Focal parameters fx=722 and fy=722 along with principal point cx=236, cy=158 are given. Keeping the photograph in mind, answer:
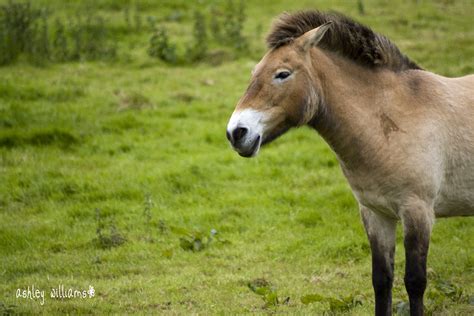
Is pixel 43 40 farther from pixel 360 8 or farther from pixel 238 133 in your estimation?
pixel 238 133

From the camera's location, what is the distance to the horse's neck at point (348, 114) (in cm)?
583

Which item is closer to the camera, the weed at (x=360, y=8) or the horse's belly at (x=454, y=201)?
the horse's belly at (x=454, y=201)

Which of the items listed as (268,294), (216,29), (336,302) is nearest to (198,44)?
(216,29)

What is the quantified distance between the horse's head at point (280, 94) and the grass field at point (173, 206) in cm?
178

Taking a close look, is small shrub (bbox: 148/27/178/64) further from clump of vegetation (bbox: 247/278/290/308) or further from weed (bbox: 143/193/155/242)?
clump of vegetation (bbox: 247/278/290/308)

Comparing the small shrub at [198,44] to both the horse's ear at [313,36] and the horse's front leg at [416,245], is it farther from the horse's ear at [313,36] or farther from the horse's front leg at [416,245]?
the horse's front leg at [416,245]

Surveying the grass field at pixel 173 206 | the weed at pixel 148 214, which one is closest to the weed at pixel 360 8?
the grass field at pixel 173 206

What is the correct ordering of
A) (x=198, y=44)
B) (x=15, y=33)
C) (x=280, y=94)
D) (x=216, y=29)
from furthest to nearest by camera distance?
(x=216, y=29)
(x=198, y=44)
(x=15, y=33)
(x=280, y=94)

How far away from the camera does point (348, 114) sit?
5.87 m

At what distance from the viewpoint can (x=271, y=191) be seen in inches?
399

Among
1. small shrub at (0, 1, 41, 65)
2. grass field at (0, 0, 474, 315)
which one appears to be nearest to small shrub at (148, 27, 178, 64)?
grass field at (0, 0, 474, 315)

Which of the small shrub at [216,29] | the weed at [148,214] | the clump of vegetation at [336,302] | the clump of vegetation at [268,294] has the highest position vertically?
the small shrub at [216,29]

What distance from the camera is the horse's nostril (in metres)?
5.33

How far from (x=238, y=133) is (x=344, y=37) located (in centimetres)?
134
